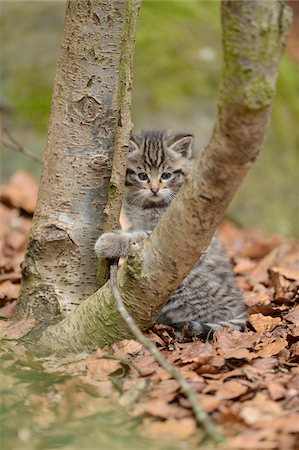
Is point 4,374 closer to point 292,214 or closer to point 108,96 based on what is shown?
point 108,96

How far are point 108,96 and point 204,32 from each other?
6.41 meters

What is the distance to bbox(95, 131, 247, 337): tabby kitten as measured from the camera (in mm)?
4148

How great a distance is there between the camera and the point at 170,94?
8.92 metres

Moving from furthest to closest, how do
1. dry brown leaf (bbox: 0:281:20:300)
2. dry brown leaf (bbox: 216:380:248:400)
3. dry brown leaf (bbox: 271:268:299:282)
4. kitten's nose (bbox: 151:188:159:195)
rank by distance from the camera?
dry brown leaf (bbox: 271:268:299:282)
kitten's nose (bbox: 151:188:159:195)
dry brown leaf (bbox: 0:281:20:300)
dry brown leaf (bbox: 216:380:248:400)

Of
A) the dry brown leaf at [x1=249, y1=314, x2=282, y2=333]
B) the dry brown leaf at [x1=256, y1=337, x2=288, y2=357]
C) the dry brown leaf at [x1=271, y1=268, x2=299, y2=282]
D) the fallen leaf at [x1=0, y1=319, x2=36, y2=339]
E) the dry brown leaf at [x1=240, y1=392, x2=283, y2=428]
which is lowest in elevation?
the fallen leaf at [x1=0, y1=319, x2=36, y2=339]

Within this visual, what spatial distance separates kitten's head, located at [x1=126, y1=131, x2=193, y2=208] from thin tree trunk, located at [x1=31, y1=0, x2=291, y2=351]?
1309 millimetres

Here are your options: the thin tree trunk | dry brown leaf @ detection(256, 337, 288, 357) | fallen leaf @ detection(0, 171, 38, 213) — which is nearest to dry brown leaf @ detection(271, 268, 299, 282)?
dry brown leaf @ detection(256, 337, 288, 357)

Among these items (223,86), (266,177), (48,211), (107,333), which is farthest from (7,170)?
Answer: (223,86)

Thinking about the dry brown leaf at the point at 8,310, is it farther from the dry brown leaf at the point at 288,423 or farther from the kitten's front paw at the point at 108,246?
the dry brown leaf at the point at 288,423

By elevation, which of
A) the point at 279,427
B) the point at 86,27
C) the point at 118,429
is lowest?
the point at 118,429

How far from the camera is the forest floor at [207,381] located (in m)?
2.72

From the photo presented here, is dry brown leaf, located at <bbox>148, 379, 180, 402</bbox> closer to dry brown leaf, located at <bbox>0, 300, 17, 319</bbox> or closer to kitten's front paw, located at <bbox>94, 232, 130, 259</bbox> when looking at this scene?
kitten's front paw, located at <bbox>94, 232, 130, 259</bbox>

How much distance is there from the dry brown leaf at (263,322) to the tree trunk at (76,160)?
978mm

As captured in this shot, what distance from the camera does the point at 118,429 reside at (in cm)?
279
